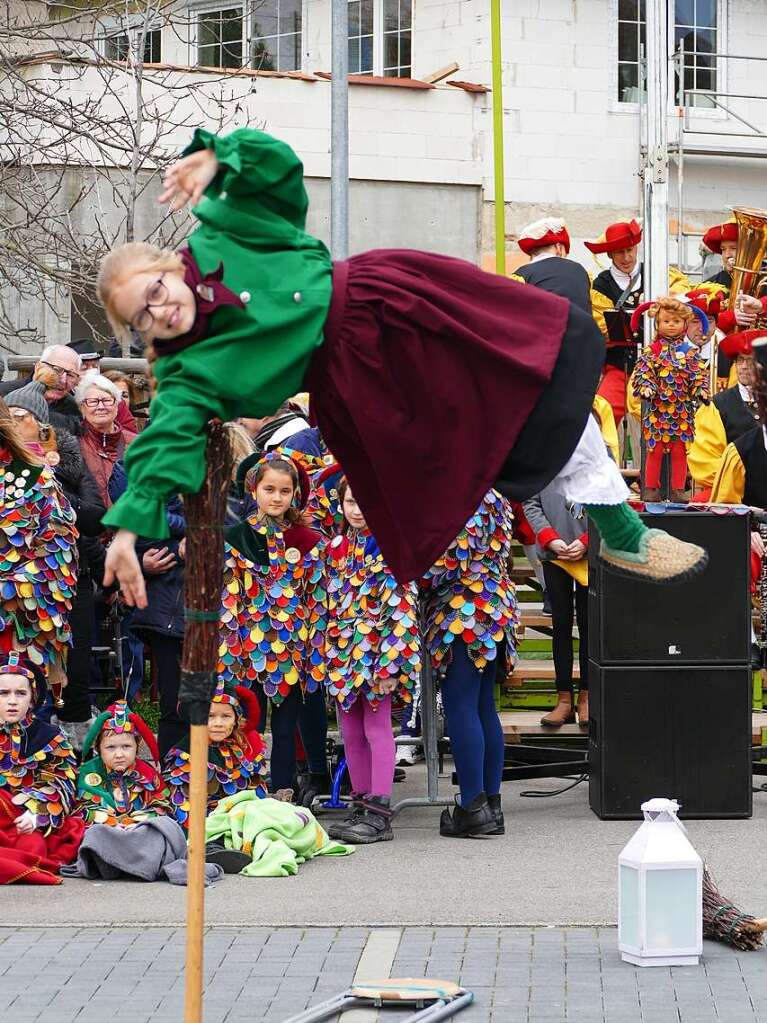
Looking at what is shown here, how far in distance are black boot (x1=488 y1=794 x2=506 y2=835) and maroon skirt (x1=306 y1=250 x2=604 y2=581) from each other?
9.92 ft

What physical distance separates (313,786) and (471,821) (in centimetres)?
98

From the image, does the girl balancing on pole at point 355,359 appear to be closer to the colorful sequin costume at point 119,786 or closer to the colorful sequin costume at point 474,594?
the colorful sequin costume at point 474,594

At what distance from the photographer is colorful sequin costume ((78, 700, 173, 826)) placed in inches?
267

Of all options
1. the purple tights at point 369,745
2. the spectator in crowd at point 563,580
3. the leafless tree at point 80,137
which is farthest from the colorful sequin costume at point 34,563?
the leafless tree at point 80,137

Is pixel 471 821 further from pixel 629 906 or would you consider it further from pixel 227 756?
pixel 629 906

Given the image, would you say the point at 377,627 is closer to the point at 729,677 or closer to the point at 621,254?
the point at 729,677

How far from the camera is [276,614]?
7.37 m

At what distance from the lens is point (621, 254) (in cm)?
1191

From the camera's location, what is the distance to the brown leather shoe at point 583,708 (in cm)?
866

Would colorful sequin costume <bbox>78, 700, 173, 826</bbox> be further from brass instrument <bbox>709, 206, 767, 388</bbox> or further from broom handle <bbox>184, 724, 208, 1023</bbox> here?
brass instrument <bbox>709, 206, 767, 388</bbox>

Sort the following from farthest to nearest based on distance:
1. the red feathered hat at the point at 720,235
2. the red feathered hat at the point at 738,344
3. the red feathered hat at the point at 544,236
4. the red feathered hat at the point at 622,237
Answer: the red feathered hat at the point at 622,237 < the red feathered hat at the point at 720,235 < the red feathered hat at the point at 544,236 < the red feathered hat at the point at 738,344

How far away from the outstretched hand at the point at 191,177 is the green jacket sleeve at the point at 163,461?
1.77ft

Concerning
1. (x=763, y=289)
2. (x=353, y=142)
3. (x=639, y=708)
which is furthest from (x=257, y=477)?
(x=353, y=142)

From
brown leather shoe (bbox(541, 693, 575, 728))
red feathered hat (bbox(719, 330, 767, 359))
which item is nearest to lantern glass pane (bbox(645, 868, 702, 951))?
red feathered hat (bbox(719, 330, 767, 359))
